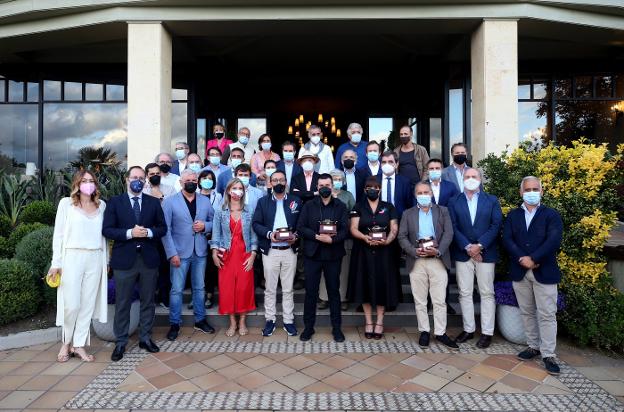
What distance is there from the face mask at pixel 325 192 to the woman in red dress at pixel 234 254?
0.97 m

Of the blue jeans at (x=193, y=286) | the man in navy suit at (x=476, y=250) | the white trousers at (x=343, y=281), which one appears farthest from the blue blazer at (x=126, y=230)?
the man in navy suit at (x=476, y=250)

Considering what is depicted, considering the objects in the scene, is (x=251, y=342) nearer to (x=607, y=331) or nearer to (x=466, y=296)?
(x=466, y=296)

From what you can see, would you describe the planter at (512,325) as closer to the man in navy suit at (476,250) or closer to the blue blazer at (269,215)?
the man in navy suit at (476,250)

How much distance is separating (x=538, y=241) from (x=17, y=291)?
596 cm

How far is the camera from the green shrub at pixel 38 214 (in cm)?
706

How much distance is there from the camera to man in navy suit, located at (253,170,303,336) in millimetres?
5098

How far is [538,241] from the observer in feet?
14.3

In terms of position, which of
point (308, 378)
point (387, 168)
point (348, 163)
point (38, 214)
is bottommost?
point (308, 378)

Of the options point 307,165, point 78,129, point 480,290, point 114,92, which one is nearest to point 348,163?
point 307,165

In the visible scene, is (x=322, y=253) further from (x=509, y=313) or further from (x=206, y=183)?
(x=509, y=313)

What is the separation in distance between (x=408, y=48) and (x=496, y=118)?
315cm

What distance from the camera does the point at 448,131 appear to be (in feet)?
32.8

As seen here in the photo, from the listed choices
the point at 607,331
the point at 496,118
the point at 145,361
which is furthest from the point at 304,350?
the point at 496,118

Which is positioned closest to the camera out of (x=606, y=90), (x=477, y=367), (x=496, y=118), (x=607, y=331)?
(x=477, y=367)
